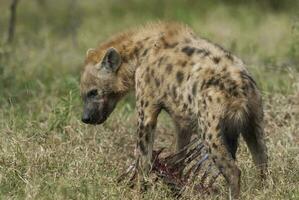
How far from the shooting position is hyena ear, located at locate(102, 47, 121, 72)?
693 cm

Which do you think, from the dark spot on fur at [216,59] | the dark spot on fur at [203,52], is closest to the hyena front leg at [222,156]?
the dark spot on fur at [216,59]

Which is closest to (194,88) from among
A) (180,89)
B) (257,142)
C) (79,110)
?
(180,89)

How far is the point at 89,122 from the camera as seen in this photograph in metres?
7.11

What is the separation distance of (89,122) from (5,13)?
287 inches

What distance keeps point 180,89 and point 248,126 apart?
0.51 m

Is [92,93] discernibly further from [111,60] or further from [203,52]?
[203,52]

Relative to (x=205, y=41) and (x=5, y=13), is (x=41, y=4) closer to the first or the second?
(x=5, y=13)

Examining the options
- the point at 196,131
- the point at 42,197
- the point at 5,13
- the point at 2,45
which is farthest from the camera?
the point at 5,13

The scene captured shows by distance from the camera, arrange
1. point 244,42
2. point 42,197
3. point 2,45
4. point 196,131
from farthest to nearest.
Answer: point 244,42 → point 2,45 → point 196,131 → point 42,197

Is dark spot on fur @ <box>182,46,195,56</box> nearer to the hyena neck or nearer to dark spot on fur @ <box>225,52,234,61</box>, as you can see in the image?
dark spot on fur @ <box>225,52,234,61</box>

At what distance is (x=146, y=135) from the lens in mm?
6547

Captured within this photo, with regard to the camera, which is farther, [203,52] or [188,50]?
[188,50]

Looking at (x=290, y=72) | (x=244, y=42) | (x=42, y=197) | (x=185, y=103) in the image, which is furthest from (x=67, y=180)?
(x=244, y=42)

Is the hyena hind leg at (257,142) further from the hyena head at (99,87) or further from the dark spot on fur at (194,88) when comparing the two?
the hyena head at (99,87)
